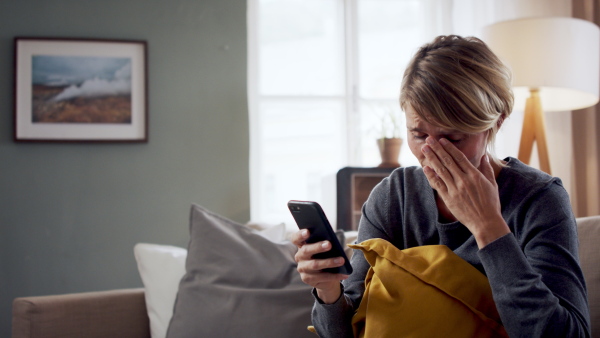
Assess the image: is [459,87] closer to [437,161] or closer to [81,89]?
[437,161]

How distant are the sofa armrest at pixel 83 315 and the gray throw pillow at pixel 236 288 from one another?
22 centimetres

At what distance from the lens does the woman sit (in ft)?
3.25

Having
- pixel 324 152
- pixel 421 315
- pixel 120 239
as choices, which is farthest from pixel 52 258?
pixel 421 315

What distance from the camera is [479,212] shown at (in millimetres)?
1045

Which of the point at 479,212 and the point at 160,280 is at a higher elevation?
the point at 479,212

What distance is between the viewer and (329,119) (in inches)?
128

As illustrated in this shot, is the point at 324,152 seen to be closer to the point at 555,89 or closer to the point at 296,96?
the point at 296,96

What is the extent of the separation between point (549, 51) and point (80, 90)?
2.18m

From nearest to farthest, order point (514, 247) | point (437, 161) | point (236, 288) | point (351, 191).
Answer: point (514, 247), point (437, 161), point (236, 288), point (351, 191)

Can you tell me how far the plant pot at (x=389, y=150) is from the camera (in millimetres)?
2668

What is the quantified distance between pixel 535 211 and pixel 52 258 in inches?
95.7

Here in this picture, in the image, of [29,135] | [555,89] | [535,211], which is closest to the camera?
[535,211]

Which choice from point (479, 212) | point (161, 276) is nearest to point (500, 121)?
point (479, 212)

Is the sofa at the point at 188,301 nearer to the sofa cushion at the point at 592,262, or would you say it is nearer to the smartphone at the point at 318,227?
the sofa cushion at the point at 592,262
